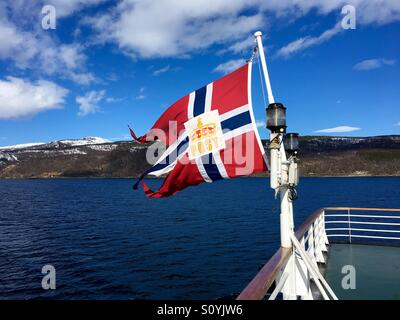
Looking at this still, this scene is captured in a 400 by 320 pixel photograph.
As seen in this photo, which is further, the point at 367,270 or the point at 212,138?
the point at 367,270

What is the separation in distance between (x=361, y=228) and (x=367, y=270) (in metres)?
29.1

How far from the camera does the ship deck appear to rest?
7.63m

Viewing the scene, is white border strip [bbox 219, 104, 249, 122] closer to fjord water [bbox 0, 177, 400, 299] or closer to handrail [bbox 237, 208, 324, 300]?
handrail [bbox 237, 208, 324, 300]

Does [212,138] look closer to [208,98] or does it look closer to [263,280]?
[208,98]

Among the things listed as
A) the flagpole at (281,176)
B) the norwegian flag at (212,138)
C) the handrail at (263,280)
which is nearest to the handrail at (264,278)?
the handrail at (263,280)

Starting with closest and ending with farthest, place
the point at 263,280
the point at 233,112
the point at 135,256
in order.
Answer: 1. the point at 263,280
2. the point at 233,112
3. the point at 135,256

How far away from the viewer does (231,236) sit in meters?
32.1

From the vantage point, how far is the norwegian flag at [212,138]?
616 cm

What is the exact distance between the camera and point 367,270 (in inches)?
366

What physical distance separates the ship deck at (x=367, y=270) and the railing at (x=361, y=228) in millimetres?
463

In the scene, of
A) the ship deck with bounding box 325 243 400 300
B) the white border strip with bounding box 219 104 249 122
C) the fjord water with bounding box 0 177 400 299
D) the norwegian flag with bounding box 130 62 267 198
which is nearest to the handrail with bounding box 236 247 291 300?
the norwegian flag with bounding box 130 62 267 198

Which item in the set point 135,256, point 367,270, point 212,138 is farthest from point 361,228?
point 212,138
